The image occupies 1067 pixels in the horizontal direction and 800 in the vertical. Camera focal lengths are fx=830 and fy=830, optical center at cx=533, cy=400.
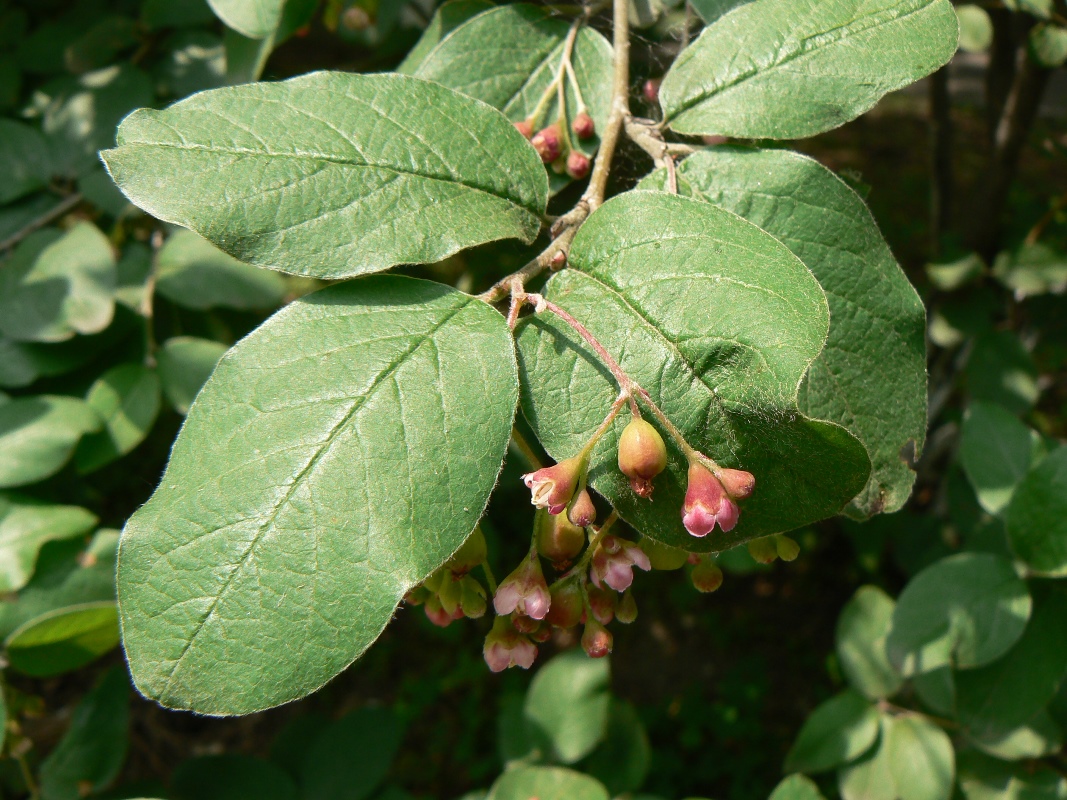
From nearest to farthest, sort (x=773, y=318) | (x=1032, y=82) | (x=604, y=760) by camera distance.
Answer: (x=773, y=318) < (x=604, y=760) < (x=1032, y=82)

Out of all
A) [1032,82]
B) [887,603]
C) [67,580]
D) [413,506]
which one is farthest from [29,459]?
[1032,82]

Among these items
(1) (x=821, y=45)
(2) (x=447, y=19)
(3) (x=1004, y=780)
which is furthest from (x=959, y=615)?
(2) (x=447, y=19)

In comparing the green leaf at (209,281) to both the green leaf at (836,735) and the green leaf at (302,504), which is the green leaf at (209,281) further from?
the green leaf at (836,735)

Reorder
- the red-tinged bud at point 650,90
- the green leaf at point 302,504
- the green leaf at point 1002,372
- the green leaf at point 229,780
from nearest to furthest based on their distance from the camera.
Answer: the green leaf at point 302,504 < the red-tinged bud at point 650,90 < the green leaf at point 229,780 < the green leaf at point 1002,372

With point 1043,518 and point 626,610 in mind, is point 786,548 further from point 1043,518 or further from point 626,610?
point 1043,518

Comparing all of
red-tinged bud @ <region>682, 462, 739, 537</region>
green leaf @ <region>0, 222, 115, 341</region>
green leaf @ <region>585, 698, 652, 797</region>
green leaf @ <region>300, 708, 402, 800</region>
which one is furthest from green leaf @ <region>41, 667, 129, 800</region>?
red-tinged bud @ <region>682, 462, 739, 537</region>

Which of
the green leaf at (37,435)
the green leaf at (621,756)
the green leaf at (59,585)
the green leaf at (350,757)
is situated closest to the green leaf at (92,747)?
the green leaf at (59,585)

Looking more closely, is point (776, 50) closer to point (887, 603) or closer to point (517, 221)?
point (517, 221)
